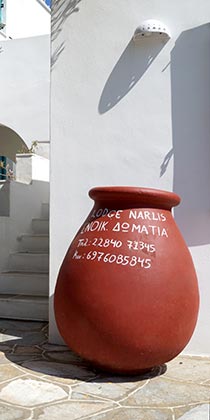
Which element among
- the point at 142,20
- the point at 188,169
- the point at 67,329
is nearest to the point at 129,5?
the point at 142,20

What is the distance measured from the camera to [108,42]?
5.02m

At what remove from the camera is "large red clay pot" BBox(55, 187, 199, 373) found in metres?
3.66

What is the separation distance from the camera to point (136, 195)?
388 cm

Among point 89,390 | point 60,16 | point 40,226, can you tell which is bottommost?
point 89,390

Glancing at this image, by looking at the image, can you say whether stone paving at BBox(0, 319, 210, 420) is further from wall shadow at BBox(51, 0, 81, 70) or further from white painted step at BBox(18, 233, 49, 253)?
wall shadow at BBox(51, 0, 81, 70)

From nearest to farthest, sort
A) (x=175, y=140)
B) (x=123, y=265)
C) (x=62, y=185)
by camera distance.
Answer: (x=123, y=265)
(x=175, y=140)
(x=62, y=185)

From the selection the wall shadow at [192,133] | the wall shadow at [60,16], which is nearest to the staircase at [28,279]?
the wall shadow at [192,133]

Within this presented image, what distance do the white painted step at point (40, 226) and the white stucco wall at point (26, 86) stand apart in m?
2.92

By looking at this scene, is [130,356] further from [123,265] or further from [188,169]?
[188,169]

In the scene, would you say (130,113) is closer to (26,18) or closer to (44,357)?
(44,357)

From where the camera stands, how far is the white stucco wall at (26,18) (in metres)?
13.2

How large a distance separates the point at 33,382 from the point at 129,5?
13.1 feet

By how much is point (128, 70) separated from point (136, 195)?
70.8 inches

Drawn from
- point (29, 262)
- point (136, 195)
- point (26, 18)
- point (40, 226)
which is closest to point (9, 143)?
point (26, 18)
